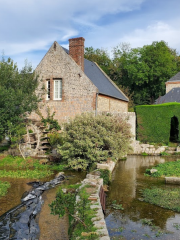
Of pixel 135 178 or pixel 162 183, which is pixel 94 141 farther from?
pixel 162 183

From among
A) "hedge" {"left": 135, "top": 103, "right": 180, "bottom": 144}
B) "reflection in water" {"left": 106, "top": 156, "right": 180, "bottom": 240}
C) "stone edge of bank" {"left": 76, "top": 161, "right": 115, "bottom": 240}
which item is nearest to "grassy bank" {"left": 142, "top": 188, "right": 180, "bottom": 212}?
"reflection in water" {"left": 106, "top": 156, "right": 180, "bottom": 240}

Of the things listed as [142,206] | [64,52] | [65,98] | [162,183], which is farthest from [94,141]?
[64,52]

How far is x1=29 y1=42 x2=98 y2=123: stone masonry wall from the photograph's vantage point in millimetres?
15977

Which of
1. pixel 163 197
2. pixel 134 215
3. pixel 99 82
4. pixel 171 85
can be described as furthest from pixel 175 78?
pixel 134 215

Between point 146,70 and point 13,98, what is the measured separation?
1075 inches

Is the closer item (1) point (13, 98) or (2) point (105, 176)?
(2) point (105, 176)

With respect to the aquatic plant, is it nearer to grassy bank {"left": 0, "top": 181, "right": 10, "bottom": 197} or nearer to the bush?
grassy bank {"left": 0, "top": 181, "right": 10, "bottom": 197}

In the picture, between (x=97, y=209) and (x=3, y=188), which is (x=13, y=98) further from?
(x=97, y=209)

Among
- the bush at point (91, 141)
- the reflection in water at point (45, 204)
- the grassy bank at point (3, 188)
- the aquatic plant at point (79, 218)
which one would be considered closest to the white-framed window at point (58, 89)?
the bush at point (91, 141)

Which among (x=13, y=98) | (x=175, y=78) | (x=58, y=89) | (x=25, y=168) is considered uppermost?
(x=175, y=78)

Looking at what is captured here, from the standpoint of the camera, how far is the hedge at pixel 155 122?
17188mm

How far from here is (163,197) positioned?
6.88m

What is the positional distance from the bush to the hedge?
20.8ft

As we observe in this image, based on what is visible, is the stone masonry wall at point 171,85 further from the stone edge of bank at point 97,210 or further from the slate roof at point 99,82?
the stone edge of bank at point 97,210
